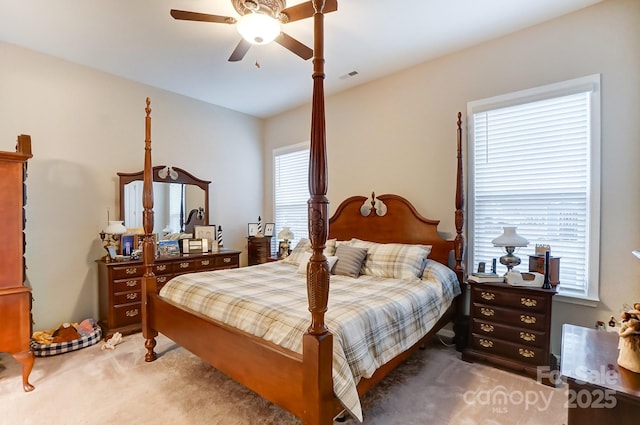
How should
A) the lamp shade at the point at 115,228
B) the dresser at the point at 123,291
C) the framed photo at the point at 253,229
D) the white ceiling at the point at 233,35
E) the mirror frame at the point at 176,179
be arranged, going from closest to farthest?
the white ceiling at the point at 233,35, the dresser at the point at 123,291, the lamp shade at the point at 115,228, the mirror frame at the point at 176,179, the framed photo at the point at 253,229

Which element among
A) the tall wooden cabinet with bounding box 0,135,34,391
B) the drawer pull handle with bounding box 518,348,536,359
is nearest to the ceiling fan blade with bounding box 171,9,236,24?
the tall wooden cabinet with bounding box 0,135,34,391

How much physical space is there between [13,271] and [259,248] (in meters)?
2.95

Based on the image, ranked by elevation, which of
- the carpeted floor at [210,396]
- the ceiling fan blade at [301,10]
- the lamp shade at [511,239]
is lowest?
the carpeted floor at [210,396]

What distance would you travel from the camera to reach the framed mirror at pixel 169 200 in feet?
12.7

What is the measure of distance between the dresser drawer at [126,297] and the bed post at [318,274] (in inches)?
110

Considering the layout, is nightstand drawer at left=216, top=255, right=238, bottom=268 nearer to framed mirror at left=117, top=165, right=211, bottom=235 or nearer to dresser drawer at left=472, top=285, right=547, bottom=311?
framed mirror at left=117, top=165, right=211, bottom=235

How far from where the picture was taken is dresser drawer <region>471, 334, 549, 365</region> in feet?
8.05

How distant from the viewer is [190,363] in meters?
2.79

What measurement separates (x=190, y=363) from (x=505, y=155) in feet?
11.7

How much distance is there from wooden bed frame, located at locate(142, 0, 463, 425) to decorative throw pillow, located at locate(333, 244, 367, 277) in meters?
0.88

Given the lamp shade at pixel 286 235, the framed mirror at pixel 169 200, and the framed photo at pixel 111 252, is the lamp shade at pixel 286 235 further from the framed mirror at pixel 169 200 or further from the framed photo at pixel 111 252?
the framed photo at pixel 111 252

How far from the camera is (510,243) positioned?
268 centimetres

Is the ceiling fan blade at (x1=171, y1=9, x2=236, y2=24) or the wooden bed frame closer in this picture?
the wooden bed frame

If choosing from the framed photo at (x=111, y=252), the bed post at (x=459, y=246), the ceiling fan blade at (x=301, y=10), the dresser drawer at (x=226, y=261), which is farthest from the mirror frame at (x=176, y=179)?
the bed post at (x=459, y=246)
